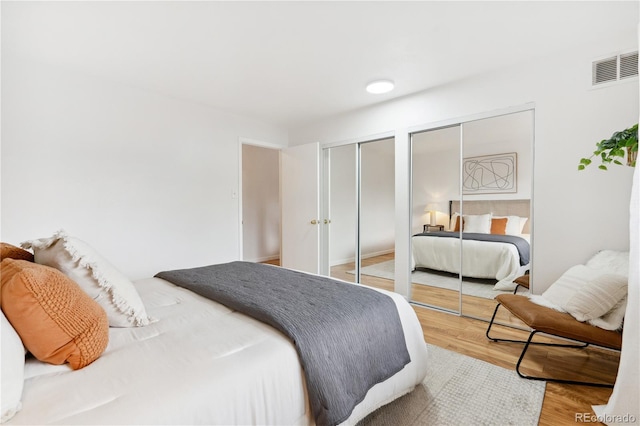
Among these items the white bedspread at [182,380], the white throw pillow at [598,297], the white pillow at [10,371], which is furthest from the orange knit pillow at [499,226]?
the white pillow at [10,371]

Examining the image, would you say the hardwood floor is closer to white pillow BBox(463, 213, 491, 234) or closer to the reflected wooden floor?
the reflected wooden floor

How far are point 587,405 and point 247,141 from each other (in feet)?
13.8

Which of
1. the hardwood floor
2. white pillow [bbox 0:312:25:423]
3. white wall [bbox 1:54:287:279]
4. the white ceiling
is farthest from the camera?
white wall [bbox 1:54:287:279]

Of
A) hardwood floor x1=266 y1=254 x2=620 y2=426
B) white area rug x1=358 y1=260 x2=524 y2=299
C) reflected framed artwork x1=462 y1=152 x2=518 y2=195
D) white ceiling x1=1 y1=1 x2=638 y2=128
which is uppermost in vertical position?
white ceiling x1=1 y1=1 x2=638 y2=128

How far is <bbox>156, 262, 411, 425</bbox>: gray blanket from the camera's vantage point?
119 centimetres

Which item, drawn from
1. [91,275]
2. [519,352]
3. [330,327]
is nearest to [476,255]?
[519,352]

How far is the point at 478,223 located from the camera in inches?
119

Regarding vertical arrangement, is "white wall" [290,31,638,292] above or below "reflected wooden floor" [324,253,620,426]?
above

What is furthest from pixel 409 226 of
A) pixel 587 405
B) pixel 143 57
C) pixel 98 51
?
pixel 98 51

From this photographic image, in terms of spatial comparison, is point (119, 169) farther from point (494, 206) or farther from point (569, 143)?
point (569, 143)

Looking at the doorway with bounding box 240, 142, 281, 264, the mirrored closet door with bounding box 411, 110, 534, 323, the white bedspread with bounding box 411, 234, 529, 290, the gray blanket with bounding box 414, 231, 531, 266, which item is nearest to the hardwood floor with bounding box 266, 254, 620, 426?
the mirrored closet door with bounding box 411, 110, 534, 323

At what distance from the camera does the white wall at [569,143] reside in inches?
89.2

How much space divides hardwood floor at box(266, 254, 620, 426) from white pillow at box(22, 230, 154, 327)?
1.94m

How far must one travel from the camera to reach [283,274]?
220 cm
